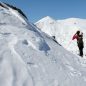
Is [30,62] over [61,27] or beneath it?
over

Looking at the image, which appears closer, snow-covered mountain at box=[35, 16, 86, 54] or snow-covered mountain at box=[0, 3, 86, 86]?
snow-covered mountain at box=[0, 3, 86, 86]

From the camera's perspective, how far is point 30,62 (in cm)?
710

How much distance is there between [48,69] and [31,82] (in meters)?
0.94

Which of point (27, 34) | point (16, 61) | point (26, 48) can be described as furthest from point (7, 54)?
point (27, 34)

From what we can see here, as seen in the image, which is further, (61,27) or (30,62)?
(61,27)

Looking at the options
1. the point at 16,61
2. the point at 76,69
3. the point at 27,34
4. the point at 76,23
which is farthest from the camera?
the point at 76,23

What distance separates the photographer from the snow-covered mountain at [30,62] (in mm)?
6402

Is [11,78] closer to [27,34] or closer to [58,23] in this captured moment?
[27,34]

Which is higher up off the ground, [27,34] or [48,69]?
[27,34]

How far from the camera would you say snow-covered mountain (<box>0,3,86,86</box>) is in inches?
252

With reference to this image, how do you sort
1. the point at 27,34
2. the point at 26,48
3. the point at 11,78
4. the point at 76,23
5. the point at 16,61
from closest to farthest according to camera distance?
the point at 11,78 < the point at 16,61 < the point at 26,48 < the point at 27,34 < the point at 76,23

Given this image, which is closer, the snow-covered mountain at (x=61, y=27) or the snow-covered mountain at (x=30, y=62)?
the snow-covered mountain at (x=30, y=62)

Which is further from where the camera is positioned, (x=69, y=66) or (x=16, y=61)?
(x=69, y=66)

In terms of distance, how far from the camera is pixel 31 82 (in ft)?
20.7
